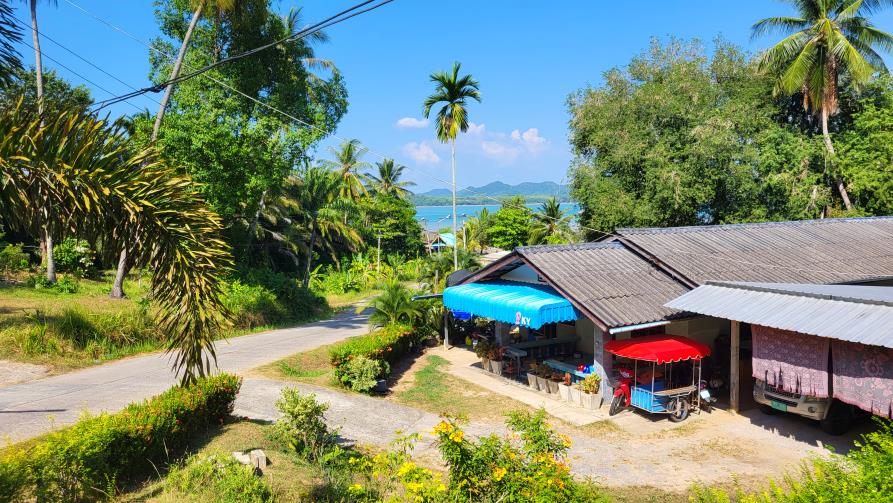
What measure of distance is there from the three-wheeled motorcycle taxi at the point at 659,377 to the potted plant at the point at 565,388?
1.29 meters

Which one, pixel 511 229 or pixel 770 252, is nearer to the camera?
pixel 770 252

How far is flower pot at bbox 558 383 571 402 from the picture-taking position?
14930 mm

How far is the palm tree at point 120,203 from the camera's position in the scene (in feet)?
16.6

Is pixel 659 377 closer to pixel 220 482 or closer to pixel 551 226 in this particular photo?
pixel 220 482

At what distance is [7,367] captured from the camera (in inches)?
597

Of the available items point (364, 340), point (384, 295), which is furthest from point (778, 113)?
point (364, 340)

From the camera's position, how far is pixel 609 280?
1528 centimetres

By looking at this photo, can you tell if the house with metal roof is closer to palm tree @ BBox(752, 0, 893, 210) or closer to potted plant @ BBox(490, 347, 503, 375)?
potted plant @ BBox(490, 347, 503, 375)

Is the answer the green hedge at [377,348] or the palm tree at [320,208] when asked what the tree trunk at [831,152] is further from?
the palm tree at [320,208]

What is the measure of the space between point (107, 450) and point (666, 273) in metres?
13.8

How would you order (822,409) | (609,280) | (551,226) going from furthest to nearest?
1. (551,226)
2. (609,280)
3. (822,409)

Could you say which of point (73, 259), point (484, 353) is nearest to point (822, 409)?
point (484, 353)

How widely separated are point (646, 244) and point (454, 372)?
7.23 m

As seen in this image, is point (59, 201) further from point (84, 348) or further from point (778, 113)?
point (778, 113)
